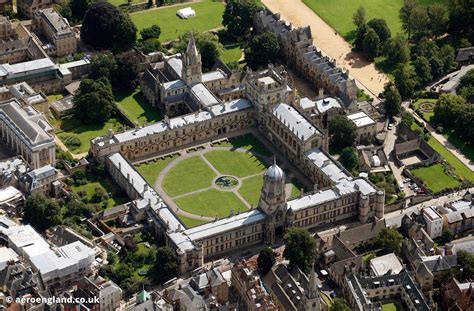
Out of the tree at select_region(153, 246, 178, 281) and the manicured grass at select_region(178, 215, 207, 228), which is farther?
the manicured grass at select_region(178, 215, 207, 228)

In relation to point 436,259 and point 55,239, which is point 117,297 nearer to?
point 55,239

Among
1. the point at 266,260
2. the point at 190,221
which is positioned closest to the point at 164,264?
the point at 266,260

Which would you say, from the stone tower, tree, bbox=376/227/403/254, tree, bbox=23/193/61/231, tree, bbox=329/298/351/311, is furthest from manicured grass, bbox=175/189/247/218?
tree, bbox=329/298/351/311

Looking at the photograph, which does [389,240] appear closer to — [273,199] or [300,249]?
[300,249]

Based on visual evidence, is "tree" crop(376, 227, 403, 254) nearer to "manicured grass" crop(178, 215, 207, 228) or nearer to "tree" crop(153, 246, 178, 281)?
"manicured grass" crop(178, 215, 207, 228)

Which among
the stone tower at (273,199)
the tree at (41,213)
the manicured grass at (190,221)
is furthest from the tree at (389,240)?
the tree at (41,213)

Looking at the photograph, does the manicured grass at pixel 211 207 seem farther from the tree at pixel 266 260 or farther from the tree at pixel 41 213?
the tree at pixel 41 213

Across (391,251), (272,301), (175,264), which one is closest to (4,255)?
(175,264)
